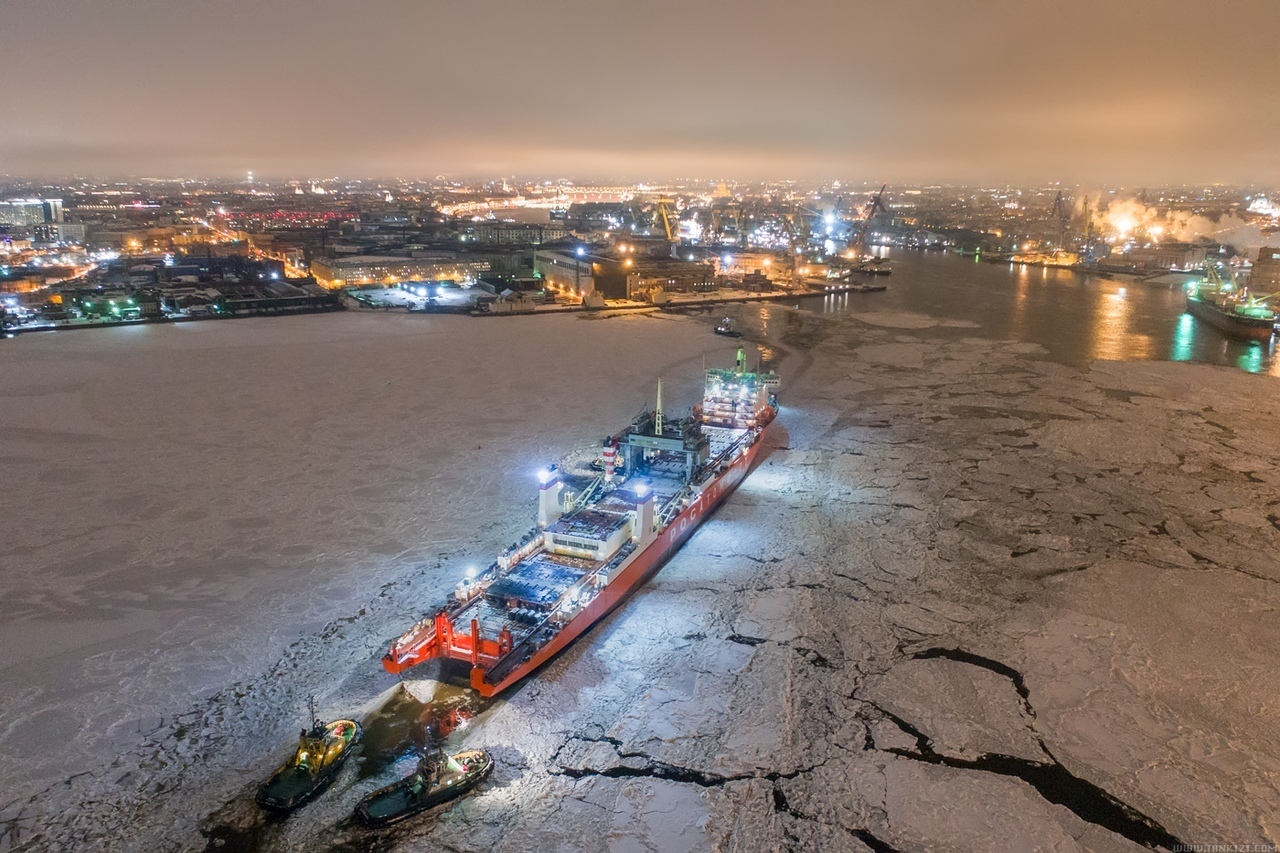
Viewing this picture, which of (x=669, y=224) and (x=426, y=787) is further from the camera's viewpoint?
(x=669, y=224)

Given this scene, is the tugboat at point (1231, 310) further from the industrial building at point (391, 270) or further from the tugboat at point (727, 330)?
the industrial building at point (391, 270)

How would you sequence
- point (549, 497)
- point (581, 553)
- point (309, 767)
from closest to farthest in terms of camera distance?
1. point (309, 767)
2. point (581, 553)
3. point (549, 497)

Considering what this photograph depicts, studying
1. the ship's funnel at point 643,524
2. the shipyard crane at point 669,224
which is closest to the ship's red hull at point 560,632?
the ship's funnel at point 643,524

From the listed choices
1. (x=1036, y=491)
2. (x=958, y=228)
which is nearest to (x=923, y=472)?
(x=1036, y=491)

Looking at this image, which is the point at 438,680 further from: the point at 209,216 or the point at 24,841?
the point at 209,216

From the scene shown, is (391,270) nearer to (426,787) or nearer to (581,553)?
(581,553)

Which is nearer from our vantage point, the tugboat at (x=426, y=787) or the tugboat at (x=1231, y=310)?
the tugboat at (x=426, y=787)

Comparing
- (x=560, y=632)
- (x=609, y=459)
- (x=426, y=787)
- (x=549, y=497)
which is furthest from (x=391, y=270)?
(x=426, y=787)
